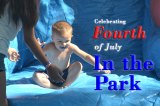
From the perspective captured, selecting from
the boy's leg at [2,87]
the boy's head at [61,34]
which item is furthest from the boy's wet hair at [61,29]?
the boy's leg at [2,87]

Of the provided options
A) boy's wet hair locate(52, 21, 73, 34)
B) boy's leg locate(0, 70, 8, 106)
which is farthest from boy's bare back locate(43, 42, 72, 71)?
boy's leg locate(0, 70, 8, 106)

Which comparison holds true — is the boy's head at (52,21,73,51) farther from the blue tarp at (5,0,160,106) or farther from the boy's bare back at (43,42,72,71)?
the blue tarp at (5,0,160,106)

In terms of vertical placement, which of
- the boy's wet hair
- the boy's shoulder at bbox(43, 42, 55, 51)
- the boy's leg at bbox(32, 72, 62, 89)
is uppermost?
the boy's wet hair

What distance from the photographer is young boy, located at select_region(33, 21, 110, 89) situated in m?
1.49

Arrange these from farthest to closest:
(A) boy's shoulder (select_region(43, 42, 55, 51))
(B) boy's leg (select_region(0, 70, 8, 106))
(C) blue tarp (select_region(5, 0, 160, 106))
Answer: (A) boy's shoulder (select_region(43, 42, 55, 51))
(C) blue tarp (select_region(5, 0, 160, 106))
(B) boy's leg (select_region(0, 70, 8, 106))

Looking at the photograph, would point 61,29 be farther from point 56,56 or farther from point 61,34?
point 56,56

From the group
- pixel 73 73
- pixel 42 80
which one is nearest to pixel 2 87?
pixel 42 80

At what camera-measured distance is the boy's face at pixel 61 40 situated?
1530mm

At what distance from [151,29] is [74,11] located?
46 centimetres

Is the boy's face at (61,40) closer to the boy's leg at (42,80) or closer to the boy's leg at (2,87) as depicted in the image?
the boy's leg at (42,80)

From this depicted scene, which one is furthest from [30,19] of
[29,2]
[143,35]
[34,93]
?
[143,35]

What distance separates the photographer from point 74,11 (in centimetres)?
201

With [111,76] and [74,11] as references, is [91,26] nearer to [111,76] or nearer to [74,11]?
[74,11]

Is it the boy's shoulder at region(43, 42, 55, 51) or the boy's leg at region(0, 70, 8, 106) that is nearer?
the boy's leg at region(0, 70, 8, 106)
